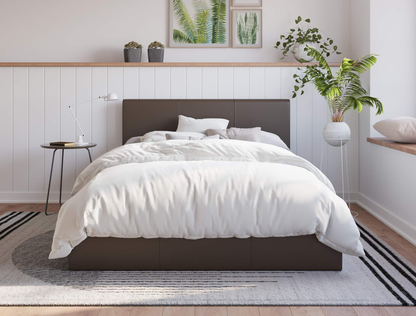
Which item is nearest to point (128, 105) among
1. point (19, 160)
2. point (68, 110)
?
point (68, 110)

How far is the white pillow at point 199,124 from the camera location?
4.06m

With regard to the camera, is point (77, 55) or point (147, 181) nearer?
point (147, 181)

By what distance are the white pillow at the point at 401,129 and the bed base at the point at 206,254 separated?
1.40m

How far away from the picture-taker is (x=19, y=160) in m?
4.47

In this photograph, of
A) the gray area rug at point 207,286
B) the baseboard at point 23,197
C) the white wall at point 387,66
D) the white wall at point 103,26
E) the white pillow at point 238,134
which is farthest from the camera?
the white wall at point 103,26

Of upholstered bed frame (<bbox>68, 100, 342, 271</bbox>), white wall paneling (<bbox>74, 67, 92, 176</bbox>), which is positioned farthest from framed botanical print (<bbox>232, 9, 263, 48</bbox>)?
upholstered bed frame (<bbox>68, 100, 342, 271</bbox>)

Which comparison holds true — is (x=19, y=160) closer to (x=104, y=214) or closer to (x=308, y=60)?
Result: (x=104, y=214)

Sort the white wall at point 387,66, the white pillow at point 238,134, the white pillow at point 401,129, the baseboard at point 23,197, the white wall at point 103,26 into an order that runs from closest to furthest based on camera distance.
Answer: the white pillow at point 401,129 → the white pillow at point 238,134 → the white wall at point 387,66 → the baseboard at point 23,197 → the white wall at point 103,26

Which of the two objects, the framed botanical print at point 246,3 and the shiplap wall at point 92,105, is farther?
the framed botanical print at point 246,3

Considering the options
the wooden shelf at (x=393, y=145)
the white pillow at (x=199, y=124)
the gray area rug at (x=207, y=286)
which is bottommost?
the gray area rug at (x=207, y=286)

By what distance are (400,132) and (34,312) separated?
278 centimetres

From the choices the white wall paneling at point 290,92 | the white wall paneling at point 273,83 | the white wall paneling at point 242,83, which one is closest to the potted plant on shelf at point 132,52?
the white wall paneling at point 242,83

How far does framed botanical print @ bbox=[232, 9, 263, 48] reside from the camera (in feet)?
15.3

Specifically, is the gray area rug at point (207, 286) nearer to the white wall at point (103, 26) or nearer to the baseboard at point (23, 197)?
the baseboard at point (23, 197)
